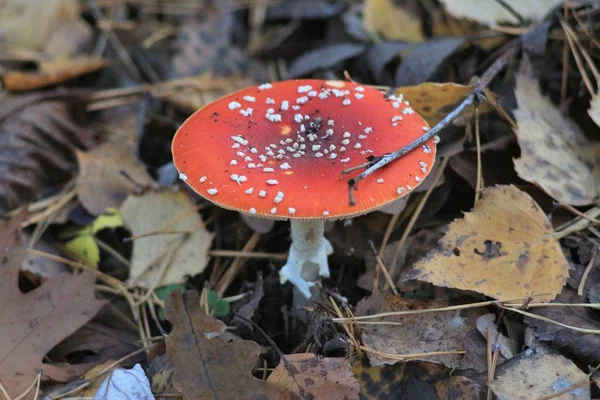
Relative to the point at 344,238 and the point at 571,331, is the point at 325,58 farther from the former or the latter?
the point at 571,331

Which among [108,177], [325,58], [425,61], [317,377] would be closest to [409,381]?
[317,377]

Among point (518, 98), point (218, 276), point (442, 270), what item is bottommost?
point (218, 276)

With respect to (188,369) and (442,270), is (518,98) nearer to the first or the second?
(442,270)

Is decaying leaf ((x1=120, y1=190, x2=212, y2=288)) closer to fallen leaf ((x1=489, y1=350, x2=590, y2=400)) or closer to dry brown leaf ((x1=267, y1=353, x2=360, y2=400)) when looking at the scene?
dry brown leaf ((x1=267, y1=353, x2=360, y2=400))

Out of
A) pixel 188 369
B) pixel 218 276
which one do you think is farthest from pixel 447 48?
pixel 188 369

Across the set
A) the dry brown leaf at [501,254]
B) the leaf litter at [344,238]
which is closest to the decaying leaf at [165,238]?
the leaf litter at [344,238]

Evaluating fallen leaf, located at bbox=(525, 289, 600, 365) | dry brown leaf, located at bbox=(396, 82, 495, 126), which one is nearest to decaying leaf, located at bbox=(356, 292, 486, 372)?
fallen leaf, located at bbox=(525, 289, 600, 365)
